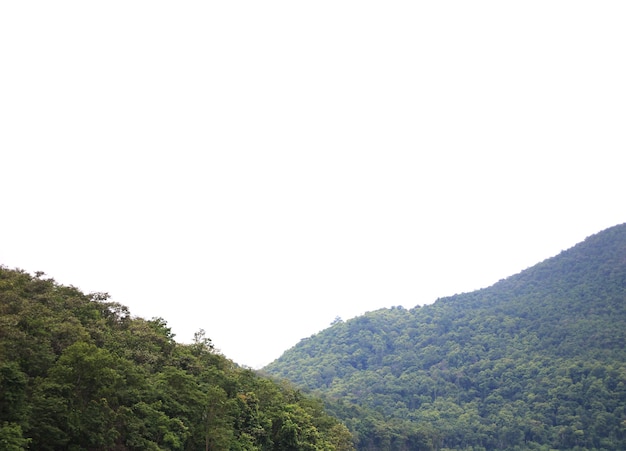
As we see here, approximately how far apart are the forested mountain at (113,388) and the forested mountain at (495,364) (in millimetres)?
39231

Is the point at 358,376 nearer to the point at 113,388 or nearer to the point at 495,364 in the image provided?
the point at 495,364

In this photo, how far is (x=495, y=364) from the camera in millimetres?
111062

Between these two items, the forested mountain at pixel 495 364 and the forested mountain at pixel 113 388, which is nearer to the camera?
the forested mountain at pixel 113 388

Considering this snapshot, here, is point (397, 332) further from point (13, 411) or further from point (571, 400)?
point (13, 411)

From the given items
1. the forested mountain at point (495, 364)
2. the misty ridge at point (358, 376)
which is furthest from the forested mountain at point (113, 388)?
the forested mountain at point (495, 364)

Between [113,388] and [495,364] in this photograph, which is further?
[495,364]

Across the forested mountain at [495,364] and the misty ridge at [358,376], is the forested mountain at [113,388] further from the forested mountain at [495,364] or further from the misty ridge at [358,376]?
the forested mountain at [495,364]

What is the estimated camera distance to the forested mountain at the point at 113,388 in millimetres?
Result: 24078

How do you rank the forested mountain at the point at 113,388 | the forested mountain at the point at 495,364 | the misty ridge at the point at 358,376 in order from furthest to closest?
the forested mountain at the point at 495,364 < the misty ridge at the point at 358,376 < the forested mountain at the point at 113,388

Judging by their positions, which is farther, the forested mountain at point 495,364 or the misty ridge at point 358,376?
the forested mountain at point 495,364

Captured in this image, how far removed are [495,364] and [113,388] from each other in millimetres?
96481

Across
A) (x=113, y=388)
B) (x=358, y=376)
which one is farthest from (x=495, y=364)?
(x=113, y=388)

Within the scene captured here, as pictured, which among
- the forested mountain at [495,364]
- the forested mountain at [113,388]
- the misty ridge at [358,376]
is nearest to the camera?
the forested mountain at [113,388]

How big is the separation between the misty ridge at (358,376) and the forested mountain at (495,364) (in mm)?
318
